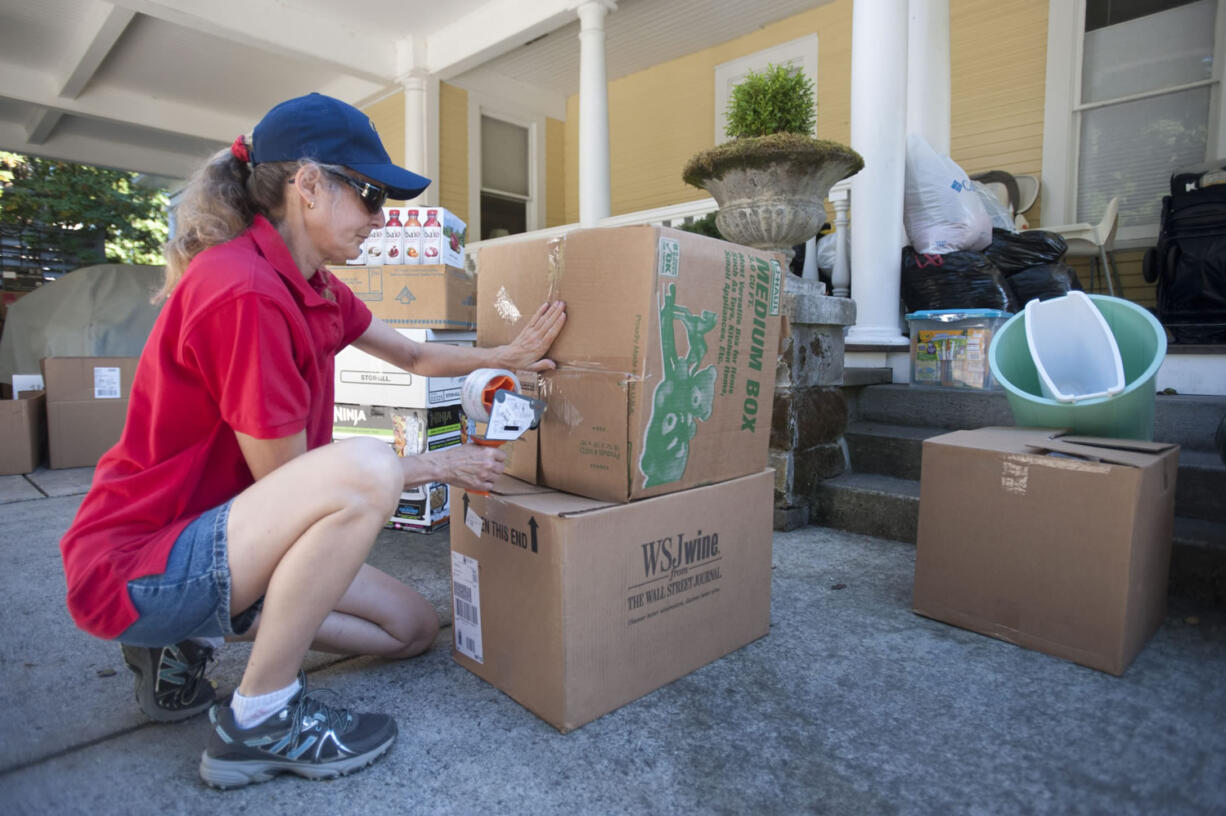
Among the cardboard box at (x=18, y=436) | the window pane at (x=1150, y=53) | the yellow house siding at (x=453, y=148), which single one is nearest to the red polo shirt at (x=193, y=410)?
the cardboard box at (x=18, y=436)

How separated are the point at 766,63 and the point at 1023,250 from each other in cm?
434

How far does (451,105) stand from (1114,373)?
302 inches

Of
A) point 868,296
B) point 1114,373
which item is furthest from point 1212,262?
point 1114,373

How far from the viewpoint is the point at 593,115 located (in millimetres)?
5996

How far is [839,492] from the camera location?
2688mm

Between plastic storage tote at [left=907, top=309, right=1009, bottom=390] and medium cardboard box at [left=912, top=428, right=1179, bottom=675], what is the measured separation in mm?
1328

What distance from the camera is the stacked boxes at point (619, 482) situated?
1.35m

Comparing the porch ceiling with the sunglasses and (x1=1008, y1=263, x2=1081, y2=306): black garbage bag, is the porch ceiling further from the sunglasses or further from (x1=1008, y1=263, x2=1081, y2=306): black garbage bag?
the sunglasses

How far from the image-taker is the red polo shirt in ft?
3.59

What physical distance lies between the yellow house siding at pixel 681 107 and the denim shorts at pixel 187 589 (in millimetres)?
6576

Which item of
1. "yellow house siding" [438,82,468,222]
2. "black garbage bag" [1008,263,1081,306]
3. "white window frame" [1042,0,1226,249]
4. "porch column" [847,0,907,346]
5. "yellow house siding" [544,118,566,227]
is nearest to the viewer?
"porch column" [847,0,907,346]

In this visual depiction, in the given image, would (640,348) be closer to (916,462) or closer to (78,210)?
(916,462)

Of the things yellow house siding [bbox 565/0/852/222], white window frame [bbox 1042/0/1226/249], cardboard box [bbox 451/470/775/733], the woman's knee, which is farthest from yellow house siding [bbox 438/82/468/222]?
the woman's knee

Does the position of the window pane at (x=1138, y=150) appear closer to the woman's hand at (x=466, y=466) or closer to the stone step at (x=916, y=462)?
the stone step at (x=916, y=462)
